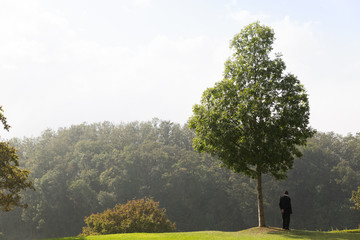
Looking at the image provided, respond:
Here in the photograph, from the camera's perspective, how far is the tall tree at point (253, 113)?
2127cm

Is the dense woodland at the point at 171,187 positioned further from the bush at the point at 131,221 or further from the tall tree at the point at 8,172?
the tall tree at the point at 8,172

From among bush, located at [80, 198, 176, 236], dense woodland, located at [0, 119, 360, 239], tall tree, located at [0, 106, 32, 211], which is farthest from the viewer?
dense woodland, located at [0, 119, 360, 239]

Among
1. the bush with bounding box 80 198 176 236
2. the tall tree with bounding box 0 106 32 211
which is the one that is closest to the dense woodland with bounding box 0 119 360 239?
the bush with bounding box 80 198 176 236

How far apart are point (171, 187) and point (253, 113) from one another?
4476 cm

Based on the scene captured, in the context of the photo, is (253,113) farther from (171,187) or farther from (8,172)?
(171,187)

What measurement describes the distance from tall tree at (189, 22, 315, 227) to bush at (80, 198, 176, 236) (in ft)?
33.9

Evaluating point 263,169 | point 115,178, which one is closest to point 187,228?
point 115,178

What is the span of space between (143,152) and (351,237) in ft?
173

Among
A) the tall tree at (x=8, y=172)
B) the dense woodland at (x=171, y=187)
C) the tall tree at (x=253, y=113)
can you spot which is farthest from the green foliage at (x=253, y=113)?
the dense woodland at (x=171, y=187)

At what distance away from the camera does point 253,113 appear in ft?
69.5

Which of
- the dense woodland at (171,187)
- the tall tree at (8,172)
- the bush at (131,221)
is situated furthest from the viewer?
the dense woodland at (171,187)

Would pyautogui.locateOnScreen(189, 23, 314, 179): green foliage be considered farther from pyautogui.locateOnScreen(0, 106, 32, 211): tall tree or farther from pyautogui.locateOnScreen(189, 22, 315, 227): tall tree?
pyautogui.locateOnScreen(0, 106, 32, 211): tall tree

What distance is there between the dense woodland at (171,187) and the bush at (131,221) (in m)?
28.4

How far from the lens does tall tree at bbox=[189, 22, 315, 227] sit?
21266mm
